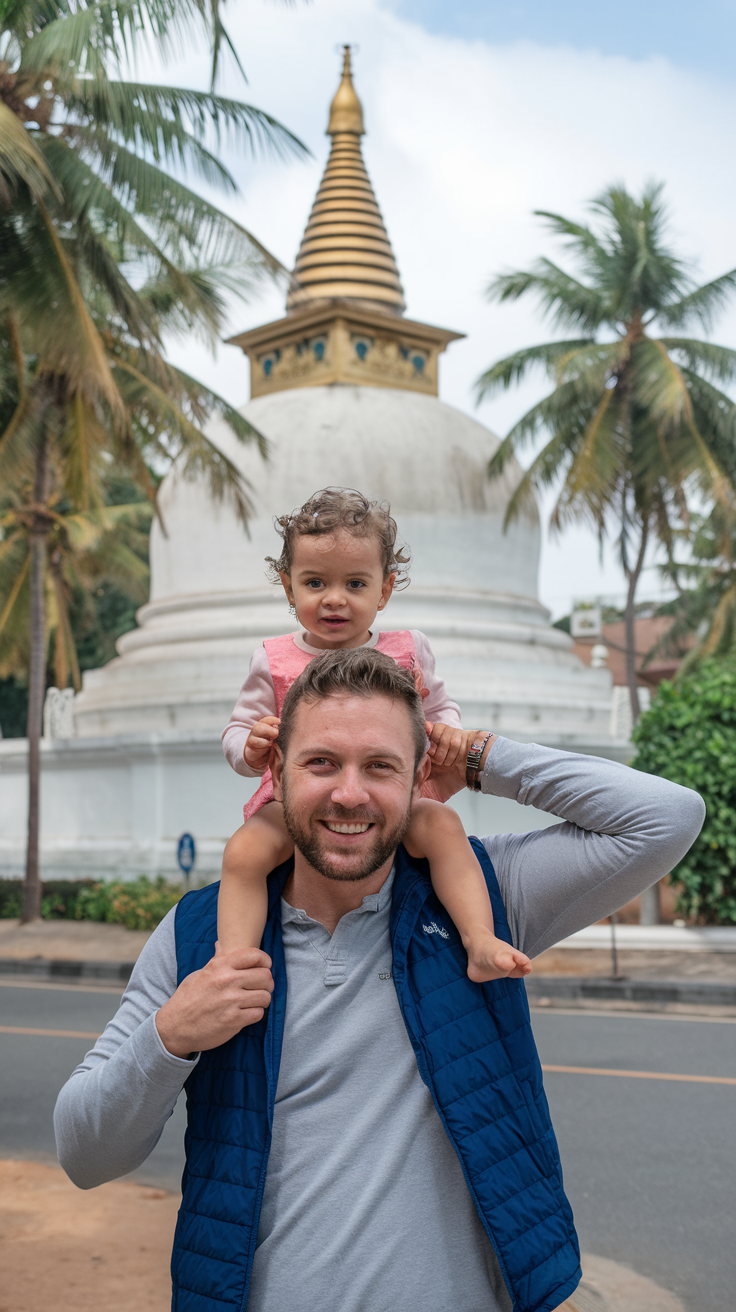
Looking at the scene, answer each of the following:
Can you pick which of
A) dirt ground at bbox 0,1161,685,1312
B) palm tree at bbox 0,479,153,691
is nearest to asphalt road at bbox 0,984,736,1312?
dirt ground at bbox 0,1161,685,1312

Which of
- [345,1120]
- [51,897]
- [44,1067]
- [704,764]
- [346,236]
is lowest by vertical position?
[44,1067]

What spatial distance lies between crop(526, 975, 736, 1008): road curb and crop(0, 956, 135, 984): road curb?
3822 millimetres

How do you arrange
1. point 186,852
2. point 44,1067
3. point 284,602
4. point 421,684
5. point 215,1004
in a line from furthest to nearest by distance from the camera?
1. point 284,602
2. point 186,852
3. point 44,1067
4. point 421,684
5. point 215,1004

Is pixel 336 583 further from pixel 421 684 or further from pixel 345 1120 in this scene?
pixel 345 1120

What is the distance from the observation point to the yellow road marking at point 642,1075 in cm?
700

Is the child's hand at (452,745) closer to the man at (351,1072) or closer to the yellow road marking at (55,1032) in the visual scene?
the man at (351,1072)

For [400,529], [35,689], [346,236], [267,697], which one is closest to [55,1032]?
[267,697]

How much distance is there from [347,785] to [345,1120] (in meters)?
0.48

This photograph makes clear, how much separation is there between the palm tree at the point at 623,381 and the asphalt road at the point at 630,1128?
10.1m

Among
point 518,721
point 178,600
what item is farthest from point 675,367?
point 178,600

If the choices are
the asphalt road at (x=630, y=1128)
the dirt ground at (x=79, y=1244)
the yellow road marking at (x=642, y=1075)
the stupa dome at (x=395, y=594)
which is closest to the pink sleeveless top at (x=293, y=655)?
the dirt ground at (x=79, y=1244)

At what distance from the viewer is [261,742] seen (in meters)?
2.26

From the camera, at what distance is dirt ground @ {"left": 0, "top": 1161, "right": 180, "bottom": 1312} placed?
4.05 m

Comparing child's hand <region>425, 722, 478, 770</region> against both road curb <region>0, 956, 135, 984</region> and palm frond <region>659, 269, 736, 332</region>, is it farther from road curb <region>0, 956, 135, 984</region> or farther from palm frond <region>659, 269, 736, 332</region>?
palm frond <region>659, 269, 736, 332</region>
